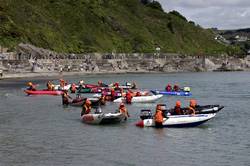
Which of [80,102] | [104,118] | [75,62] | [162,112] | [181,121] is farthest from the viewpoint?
[75,62]

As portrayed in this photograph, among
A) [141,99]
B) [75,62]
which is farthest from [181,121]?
[75,62]

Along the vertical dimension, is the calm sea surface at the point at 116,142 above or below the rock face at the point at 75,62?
below

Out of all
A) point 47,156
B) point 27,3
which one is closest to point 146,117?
point 47,156

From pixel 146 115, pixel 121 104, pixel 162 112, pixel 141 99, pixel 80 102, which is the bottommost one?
pixel 141 99

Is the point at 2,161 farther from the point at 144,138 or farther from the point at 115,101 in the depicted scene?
the point at 115,101

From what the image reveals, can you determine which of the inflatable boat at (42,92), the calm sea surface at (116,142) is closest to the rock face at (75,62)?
the inflatable boat at (42,92)

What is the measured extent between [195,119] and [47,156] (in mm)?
16110

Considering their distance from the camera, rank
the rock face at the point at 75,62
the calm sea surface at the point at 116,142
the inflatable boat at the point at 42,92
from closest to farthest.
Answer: the calm sea surface at the point at 116,142 → the inflatable boat at the point at 42,92 → the rock face at the point at 75,62

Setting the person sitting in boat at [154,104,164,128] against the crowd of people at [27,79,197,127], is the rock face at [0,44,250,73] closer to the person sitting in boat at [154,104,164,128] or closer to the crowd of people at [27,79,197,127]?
the crowd of people at [27,79,197,127]

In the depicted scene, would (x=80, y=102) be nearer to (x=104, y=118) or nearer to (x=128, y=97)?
(x=128, y=97)

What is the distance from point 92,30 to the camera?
19612 centimetres

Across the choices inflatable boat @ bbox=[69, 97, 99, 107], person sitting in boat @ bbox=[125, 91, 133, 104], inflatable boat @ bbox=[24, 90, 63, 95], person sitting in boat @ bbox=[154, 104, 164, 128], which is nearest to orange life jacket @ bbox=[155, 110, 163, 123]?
person sitting in boat @ bbox=[154, 104, 164, 128]

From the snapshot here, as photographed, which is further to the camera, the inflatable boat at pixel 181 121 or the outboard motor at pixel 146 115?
the outboard motor at pixel 146 115

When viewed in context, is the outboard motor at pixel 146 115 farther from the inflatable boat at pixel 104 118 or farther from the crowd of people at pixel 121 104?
the inflatable boat at pixel 104 118
